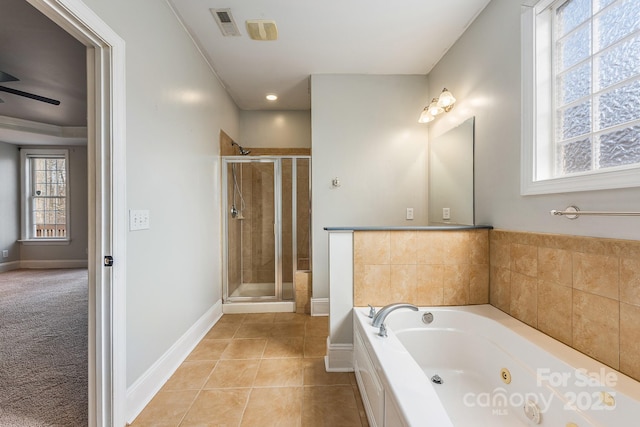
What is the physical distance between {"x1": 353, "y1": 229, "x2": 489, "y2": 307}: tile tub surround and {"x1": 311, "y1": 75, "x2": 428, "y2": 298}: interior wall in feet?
3.42

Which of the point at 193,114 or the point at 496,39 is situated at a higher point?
the point at 496,39

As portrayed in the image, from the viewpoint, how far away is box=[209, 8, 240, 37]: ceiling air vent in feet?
6.31

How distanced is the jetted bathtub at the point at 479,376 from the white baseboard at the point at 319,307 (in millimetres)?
1129

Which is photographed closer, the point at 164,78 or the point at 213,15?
the point at 164,78

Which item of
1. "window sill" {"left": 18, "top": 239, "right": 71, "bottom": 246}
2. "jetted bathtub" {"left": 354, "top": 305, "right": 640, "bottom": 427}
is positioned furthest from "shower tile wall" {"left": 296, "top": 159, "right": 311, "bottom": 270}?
"window sill" {"left": 18, "top": 239, "right": 71, "bottom": 246}

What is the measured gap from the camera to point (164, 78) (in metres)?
1.79

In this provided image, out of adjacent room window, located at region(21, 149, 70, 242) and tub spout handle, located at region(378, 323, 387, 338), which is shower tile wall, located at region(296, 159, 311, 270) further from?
adjacent room window, located at region(21, 149, 70, 242)

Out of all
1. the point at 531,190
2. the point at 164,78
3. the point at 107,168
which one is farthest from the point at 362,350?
the point at 164,78

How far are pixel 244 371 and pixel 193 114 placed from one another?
2092mm

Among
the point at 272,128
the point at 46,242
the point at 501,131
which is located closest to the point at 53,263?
the point at 46,242

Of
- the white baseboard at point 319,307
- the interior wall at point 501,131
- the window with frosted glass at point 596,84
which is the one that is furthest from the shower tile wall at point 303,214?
the window with frosted glass at point 596,84

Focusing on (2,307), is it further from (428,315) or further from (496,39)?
(496,39)

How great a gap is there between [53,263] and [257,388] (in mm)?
5879

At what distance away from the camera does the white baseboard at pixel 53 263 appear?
16.7 feet
